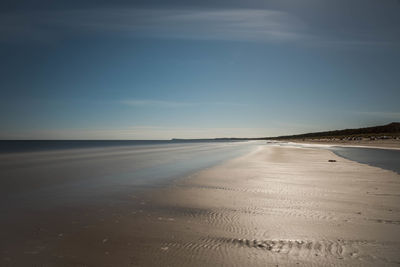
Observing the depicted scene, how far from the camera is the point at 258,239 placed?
498 centimetres

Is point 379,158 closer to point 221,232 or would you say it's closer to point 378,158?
point 378,158

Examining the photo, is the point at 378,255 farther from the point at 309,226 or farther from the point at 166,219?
the point at 166,219

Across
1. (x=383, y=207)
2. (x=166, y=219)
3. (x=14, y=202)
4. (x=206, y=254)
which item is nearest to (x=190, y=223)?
(x=166, y=219)

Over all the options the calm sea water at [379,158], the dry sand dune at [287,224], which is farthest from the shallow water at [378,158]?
the dry sand dune at [287,224]

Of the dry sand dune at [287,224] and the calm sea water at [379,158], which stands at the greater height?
the calm sea water at [379,158]

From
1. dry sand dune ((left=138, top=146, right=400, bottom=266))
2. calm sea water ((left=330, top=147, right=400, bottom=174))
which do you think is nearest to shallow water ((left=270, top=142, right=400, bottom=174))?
calm sea water ((left=330, top=147, right=400, bottom=174))

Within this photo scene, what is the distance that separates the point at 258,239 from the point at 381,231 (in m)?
2.76

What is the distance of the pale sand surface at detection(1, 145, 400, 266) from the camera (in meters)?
4.18

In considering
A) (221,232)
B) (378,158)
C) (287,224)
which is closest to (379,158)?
(378,158)

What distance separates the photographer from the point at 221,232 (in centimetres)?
541

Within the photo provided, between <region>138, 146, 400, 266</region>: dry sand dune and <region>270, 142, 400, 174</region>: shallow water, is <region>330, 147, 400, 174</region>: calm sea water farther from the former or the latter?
<region>138, 146, 400, 266</region>: dry sand dune

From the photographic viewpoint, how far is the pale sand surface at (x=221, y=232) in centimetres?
418

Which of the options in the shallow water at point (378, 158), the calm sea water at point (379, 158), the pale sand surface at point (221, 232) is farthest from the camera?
the shallow water at point (378, 158)

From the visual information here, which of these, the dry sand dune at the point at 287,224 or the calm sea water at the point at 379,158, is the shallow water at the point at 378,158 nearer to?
the calm sea water at the point at 379,158
